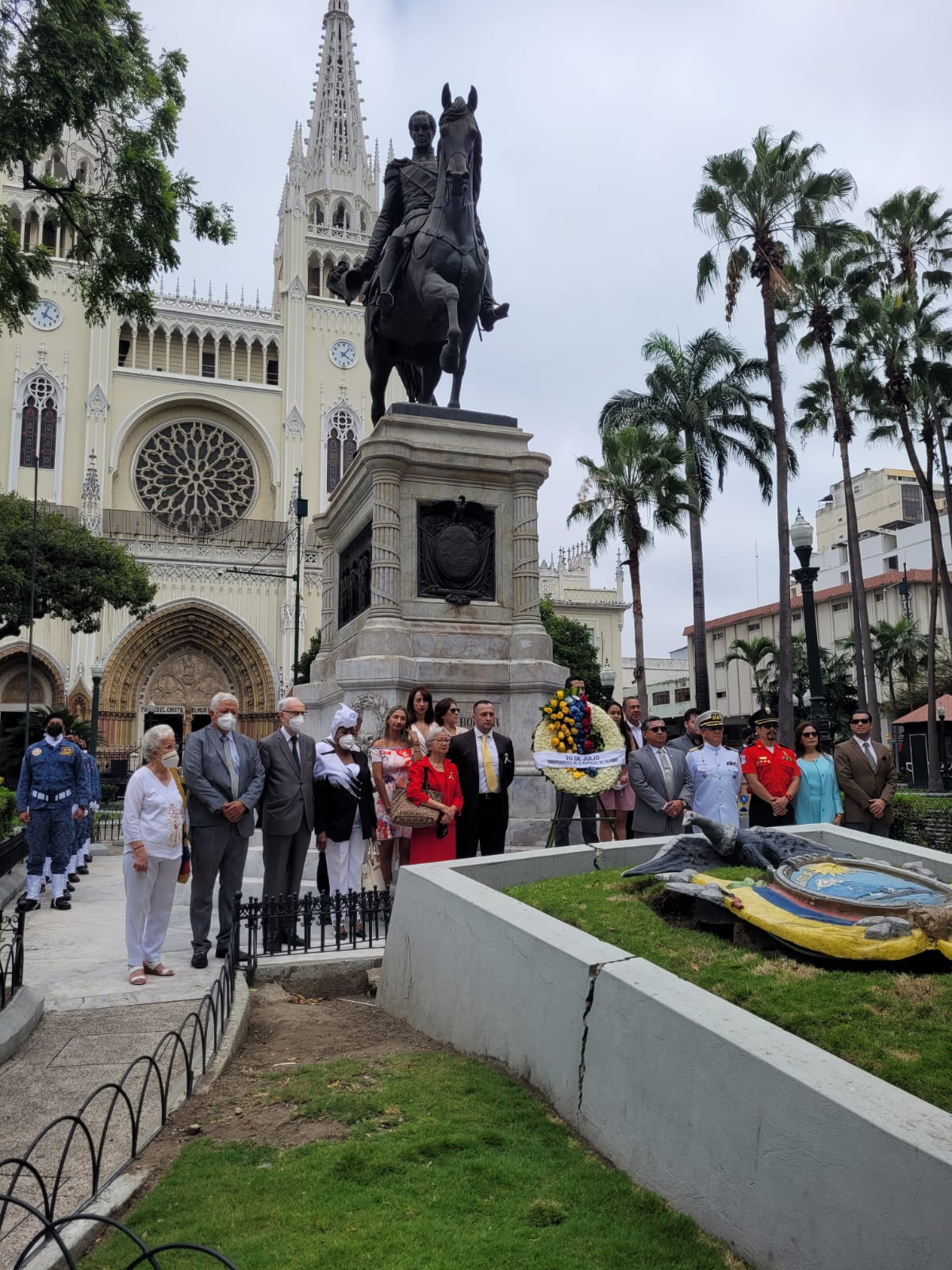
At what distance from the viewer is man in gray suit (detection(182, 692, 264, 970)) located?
21.4ft

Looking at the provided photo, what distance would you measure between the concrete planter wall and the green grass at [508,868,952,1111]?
0.39 metres

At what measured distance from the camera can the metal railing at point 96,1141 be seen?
287 cm

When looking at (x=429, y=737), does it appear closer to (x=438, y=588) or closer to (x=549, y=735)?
(x=549, y=735)

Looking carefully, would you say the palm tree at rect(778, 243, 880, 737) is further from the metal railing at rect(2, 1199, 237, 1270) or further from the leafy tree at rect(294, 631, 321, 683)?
the metal railing at rect(2, 1199, 237, 1270)

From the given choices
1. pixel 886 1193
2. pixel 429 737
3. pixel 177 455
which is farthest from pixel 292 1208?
pixel 177 455

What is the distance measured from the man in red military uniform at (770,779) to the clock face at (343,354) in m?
44.0

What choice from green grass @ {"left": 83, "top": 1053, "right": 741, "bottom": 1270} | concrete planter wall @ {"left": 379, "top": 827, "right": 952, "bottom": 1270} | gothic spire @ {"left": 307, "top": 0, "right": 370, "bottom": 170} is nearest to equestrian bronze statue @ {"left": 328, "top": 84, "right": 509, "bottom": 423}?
concrete planter wall @ {"left": 379, "top": 827, "right": 952, "bottom": 1270}

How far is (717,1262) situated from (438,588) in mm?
Answer: 7636

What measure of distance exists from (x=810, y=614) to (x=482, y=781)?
677 cm

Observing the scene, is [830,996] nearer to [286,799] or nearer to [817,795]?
[286,799]

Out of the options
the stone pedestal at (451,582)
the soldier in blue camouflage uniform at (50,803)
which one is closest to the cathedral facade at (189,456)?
the soldier in blue camouflage uniform at (50,803)

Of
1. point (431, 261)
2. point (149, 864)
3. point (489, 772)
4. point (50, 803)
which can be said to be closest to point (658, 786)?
point (489, 772)

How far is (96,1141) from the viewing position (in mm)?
3730

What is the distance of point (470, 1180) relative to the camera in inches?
123
